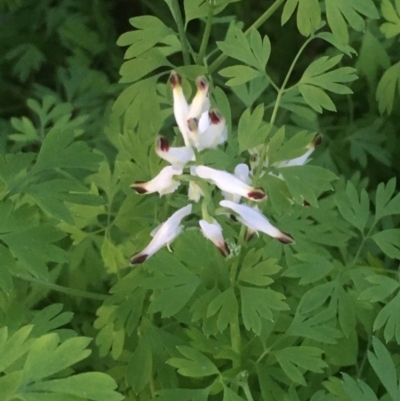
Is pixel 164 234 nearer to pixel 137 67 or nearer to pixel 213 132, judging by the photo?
pixel 213 132

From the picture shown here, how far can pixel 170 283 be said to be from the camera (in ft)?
2.89

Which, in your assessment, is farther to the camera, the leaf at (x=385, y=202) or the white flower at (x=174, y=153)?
the leaf at (x=385, y=202)

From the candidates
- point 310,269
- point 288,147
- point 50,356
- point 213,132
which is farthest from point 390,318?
point 50,356

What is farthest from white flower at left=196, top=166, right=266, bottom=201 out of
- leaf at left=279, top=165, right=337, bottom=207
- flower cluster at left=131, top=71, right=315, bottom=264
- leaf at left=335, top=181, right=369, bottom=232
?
leaf at left=335, top=181, right=369, bottom=232

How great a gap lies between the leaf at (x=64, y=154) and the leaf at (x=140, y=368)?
337mm

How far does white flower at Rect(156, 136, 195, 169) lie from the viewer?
2.34 feet

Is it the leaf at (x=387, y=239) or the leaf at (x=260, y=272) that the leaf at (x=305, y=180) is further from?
the leaf at (x=387, y=239)

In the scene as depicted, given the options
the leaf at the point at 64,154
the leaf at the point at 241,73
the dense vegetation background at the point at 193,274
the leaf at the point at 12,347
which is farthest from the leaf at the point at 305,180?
the leaf at the point at 12,347

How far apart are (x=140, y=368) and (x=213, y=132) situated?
45 centimetres

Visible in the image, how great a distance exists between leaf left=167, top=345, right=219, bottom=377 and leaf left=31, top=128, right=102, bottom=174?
13.6 inches

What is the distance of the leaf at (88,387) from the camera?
0.68m

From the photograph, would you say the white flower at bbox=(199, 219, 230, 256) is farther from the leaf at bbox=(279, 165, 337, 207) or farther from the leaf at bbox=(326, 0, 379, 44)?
the leaf at bbox=(326, 0, 379, 44)

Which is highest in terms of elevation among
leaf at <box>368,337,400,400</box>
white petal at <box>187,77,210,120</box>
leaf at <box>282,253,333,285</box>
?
white petal at <box>187,77,210,120</box>

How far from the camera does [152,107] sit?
974 mm
